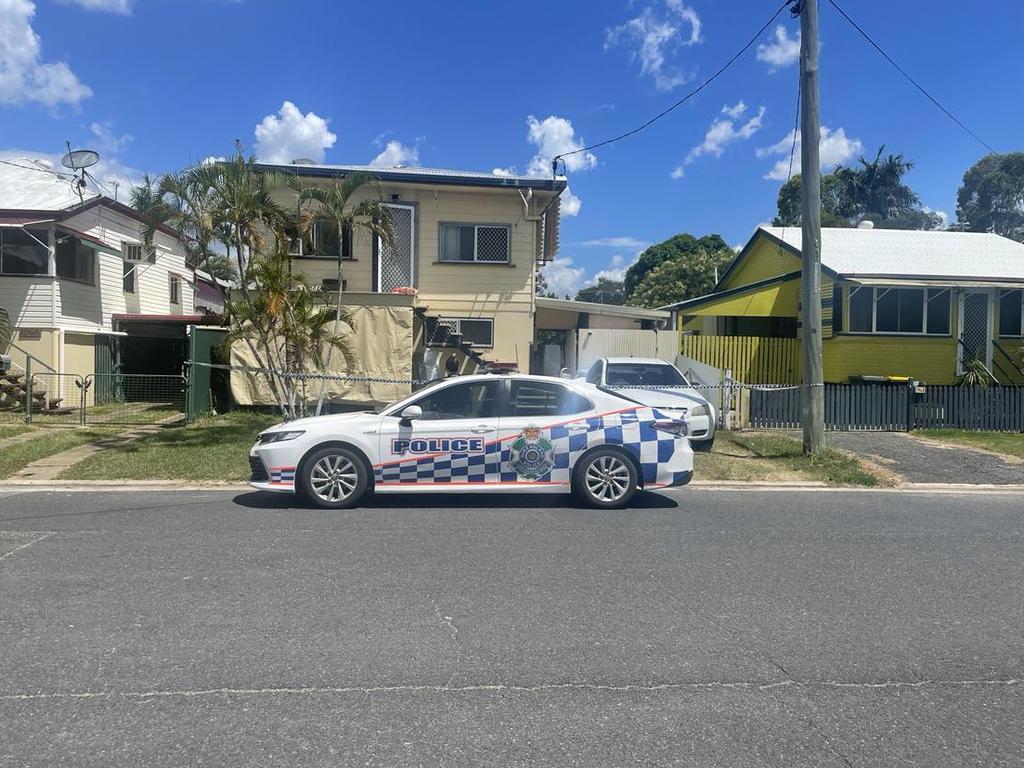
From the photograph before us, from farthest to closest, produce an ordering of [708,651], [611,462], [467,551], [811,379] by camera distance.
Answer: [811,379], [611,462], [467,551], [708,651]

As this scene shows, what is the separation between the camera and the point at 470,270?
60.3 ft

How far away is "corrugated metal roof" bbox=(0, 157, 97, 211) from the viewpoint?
709 inches

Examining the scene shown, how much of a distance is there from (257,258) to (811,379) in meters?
8.51

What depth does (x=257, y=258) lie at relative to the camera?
11891 mm

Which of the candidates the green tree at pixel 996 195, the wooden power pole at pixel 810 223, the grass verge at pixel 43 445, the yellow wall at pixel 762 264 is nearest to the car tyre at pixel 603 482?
the wooden power pole at pixel 810 223

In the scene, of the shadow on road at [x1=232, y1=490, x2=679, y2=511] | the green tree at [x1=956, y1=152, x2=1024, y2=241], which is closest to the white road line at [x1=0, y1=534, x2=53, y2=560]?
the shadow on road at [x1=232, y1=490, x2=679, y2=511]

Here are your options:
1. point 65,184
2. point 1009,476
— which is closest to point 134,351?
point 65,184

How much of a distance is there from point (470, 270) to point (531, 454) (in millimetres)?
10756

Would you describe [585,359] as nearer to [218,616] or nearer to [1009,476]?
[1009,476]

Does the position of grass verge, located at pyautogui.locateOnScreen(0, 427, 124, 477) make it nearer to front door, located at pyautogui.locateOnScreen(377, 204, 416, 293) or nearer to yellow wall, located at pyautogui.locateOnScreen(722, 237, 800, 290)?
front door, located at pyautogui.locateOnScreen(377, 204, 416, 293)

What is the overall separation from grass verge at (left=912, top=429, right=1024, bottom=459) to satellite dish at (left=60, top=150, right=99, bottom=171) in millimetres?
19575

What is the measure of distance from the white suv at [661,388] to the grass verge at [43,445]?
8020mm

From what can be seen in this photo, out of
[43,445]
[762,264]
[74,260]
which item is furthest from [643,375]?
[74,260]

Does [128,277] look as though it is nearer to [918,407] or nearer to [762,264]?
[762,264]
